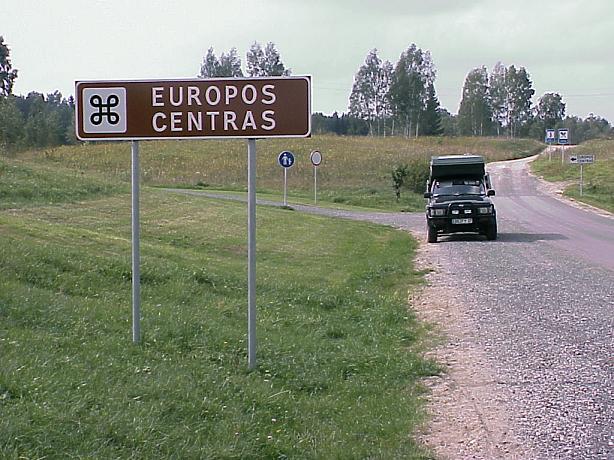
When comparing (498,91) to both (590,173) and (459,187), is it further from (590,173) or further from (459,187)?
(459,187)

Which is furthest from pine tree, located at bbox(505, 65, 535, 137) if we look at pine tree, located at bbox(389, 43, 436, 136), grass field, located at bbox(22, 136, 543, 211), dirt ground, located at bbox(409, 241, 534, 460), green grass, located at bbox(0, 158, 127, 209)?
dirt ground, located at bbox(409, 241, 534, 460)

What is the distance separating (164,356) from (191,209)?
2288 centimetres

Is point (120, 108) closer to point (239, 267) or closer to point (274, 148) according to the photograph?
point (239, 267)

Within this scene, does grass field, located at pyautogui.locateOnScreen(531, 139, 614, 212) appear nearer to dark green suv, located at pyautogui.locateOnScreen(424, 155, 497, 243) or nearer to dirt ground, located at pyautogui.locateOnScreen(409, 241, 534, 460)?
dark green suv, located at pyautogui.locateOnScreen(424, 155, 497, 243)

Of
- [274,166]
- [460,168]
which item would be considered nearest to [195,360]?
[460,168]

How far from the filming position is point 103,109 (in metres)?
8.34

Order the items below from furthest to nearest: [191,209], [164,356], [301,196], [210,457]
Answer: [301,196] → [191,209] → [164,356] → [210,457]

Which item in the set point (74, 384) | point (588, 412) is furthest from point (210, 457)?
point (588, 412)

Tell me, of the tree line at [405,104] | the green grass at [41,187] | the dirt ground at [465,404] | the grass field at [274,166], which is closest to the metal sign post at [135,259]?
the dirt ground at [465,404]

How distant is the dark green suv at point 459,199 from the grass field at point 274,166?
66.7 feet

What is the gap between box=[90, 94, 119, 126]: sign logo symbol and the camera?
8.31 m

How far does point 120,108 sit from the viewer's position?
8320mm

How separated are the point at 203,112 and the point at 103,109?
972 mm

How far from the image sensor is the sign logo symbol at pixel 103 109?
8312 mm
